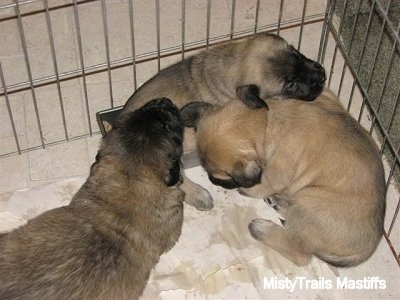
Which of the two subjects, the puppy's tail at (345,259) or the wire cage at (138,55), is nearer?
the puppy's tail at (345,259)

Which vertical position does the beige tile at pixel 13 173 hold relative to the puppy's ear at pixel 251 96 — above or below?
below

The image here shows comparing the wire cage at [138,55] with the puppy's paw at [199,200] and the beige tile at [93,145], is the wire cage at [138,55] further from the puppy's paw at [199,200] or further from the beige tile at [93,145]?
the puppy's paw at [199,200]

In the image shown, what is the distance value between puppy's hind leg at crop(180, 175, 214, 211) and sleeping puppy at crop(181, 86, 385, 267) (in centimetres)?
41

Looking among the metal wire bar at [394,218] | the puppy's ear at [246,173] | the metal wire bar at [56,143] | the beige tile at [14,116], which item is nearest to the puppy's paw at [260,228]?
the puppy's ear at [246,173]

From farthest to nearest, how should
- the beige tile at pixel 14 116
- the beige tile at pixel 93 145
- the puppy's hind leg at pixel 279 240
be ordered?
the beige tile at pixel 14 116
the beige tile at pixel 93 145
the puppy's hind leg at pixel 279 240

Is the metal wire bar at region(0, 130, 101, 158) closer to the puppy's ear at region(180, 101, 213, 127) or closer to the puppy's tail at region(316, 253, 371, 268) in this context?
the puppy's ear at region(180, 101, 213, 127)

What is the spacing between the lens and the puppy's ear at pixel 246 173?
3279 mm

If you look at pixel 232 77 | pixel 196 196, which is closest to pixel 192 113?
pixel 232 77

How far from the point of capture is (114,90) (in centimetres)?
436

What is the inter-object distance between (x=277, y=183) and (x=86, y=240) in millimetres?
1052

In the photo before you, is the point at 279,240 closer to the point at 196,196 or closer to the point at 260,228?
the point at 260,228

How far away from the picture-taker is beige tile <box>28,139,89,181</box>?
157 inches

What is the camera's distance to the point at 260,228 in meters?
3.71

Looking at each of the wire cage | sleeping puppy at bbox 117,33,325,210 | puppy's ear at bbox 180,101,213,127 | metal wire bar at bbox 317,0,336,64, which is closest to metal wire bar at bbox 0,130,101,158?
the wire cage
